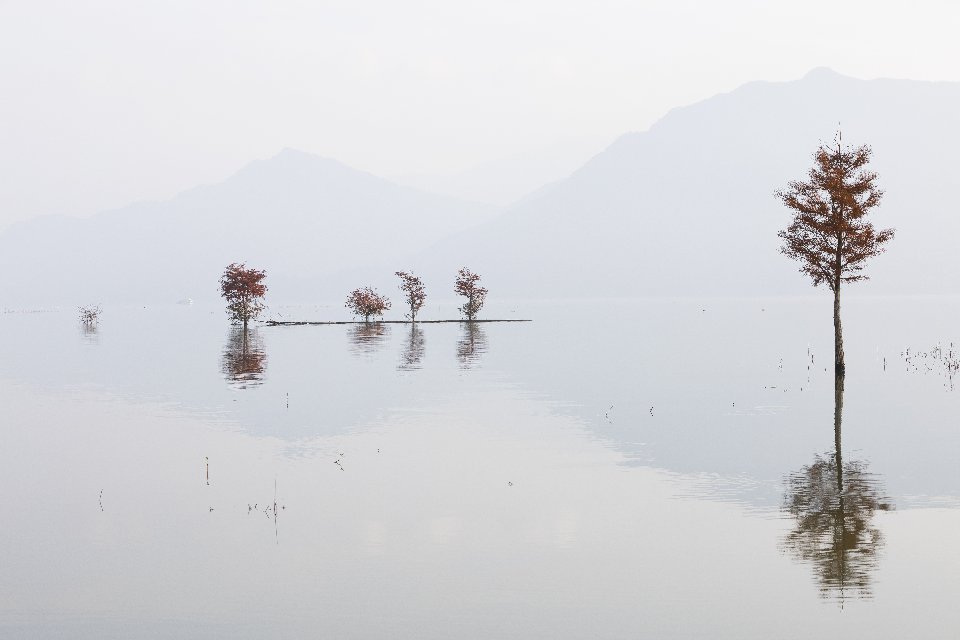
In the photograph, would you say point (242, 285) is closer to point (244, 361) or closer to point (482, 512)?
point (244, 361)

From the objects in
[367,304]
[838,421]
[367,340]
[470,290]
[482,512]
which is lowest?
[482,512]

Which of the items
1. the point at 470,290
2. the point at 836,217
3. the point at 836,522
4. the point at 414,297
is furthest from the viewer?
the point at 414,297

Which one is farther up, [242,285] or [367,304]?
[242,285]

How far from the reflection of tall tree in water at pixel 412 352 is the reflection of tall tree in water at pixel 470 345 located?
282cm

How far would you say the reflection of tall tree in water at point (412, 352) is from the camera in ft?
191

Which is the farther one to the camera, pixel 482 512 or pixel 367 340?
pixel 367 340

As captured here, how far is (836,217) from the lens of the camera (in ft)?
161

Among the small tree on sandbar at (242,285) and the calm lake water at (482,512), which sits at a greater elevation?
the small tree on sandbar at (242,285)

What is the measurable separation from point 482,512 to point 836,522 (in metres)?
6.98

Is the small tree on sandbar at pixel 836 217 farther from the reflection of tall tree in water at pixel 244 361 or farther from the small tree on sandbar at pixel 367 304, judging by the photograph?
the small tree on sandbar at pixel 367 304

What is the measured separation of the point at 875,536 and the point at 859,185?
35.2 meters

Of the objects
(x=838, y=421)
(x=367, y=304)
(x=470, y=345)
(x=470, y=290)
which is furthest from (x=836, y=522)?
(x=367, y=304)

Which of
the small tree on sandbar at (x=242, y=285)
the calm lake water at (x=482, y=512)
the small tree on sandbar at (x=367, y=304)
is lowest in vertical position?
the calm lake water at (x=482, y=512)

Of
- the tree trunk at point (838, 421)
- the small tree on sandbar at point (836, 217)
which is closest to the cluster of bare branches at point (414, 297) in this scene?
the small tree on sandbar at point (836, 217)
